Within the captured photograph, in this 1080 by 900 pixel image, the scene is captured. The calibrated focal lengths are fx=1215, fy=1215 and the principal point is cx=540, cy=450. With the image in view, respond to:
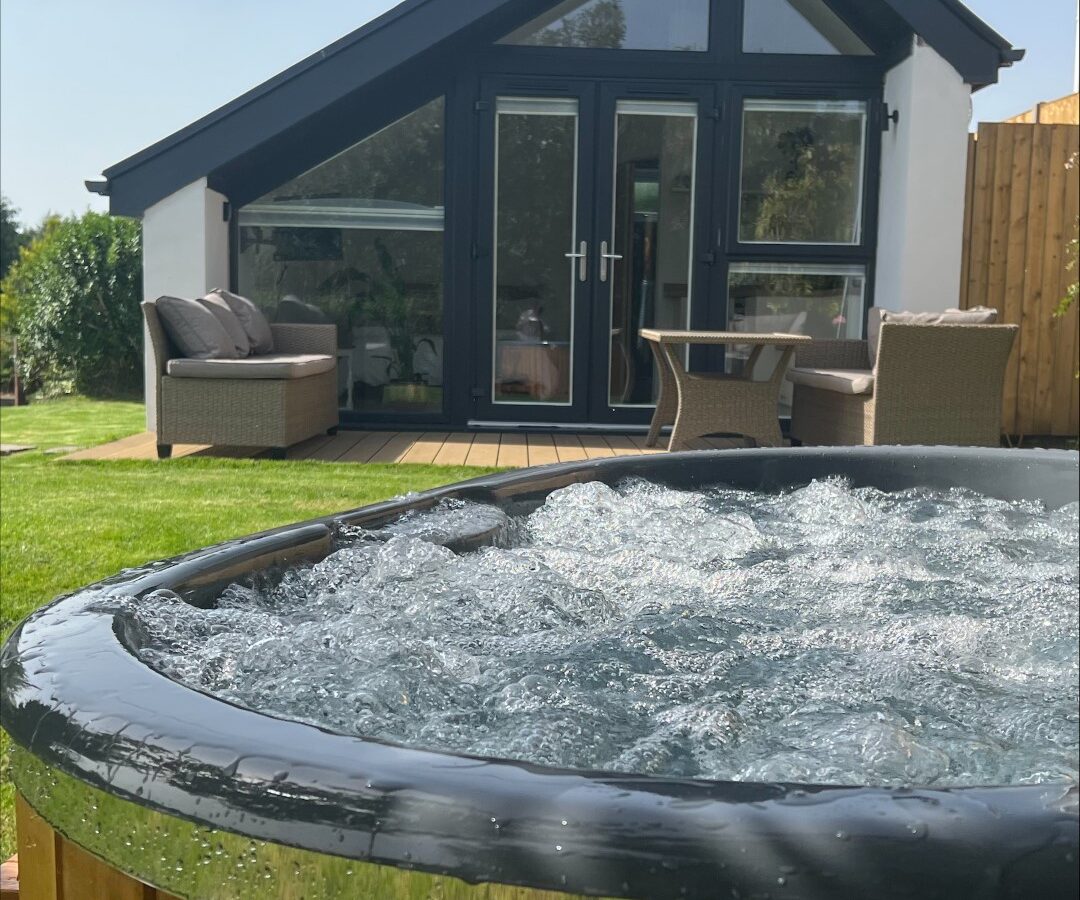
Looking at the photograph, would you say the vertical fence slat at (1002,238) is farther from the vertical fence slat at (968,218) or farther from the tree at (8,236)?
the tree at (8,236)

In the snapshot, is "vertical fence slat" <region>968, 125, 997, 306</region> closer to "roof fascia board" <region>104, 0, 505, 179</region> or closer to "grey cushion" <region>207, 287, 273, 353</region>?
"roof fascia board" <region>104, 0, 505, 179</region>

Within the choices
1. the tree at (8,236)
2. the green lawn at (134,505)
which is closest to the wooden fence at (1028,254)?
the green lawn at (134,505)

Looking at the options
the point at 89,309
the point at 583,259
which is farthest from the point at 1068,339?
the point at 89,309

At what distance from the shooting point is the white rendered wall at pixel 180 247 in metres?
6.90

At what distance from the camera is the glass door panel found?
24.0ft

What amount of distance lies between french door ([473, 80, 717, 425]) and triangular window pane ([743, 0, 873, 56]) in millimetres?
439

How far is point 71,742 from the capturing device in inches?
35.9

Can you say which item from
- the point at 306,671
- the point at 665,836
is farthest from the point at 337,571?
the point at 665,836

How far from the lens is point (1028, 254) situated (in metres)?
7.16

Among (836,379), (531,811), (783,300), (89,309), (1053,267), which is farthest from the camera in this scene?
A: (89,309)

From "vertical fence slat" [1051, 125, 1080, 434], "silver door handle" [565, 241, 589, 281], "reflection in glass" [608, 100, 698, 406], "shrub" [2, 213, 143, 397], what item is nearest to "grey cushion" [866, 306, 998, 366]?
"vertical fence slat" [1051, 125, 1080, 434]

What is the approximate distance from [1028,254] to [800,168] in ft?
4.68

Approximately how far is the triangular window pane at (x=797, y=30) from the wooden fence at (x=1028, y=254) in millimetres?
979

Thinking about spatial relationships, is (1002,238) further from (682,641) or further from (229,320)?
(682,641)
